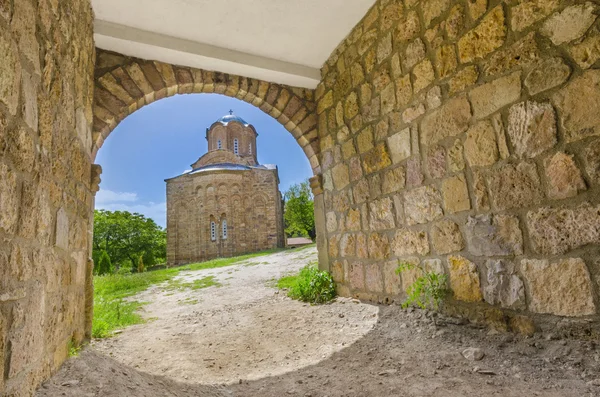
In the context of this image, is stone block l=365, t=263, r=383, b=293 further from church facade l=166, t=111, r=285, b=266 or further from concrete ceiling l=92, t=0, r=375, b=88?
church facade l=166, t=111, r=285, b=266

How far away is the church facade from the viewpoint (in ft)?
66.4

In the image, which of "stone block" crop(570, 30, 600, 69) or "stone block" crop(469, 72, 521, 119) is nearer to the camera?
"stone block" crop(570, 30, 600, 69)

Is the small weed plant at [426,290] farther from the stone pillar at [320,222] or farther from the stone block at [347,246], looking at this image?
the stone pillar at [320,222]

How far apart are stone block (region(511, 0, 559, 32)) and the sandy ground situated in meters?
1.71

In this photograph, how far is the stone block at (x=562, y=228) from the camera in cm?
166

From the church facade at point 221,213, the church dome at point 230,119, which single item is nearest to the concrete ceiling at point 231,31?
the church facade at point 221,213

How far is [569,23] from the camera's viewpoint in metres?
1.71

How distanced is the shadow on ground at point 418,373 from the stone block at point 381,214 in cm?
100

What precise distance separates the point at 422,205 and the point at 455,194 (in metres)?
0.34

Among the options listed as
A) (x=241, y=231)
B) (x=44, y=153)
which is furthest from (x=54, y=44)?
(x=241, y=231)

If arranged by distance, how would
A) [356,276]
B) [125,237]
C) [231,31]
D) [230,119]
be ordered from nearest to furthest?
[231,31] → [356,276] → [230,119] → [125,237]

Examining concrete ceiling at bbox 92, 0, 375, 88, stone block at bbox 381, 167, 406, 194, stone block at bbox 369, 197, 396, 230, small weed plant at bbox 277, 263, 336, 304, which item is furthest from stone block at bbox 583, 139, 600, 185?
small weed plant at bbox 277, 263, 336, 304

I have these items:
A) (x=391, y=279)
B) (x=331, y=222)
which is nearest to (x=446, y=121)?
(x=391, y=279)

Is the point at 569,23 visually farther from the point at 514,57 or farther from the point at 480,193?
the point at 480,193
